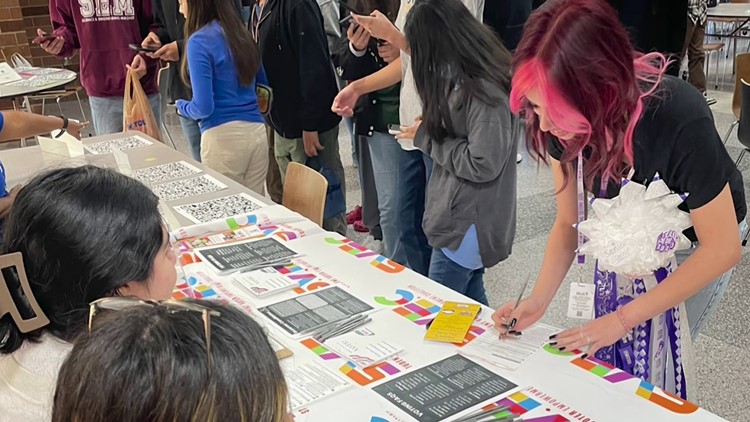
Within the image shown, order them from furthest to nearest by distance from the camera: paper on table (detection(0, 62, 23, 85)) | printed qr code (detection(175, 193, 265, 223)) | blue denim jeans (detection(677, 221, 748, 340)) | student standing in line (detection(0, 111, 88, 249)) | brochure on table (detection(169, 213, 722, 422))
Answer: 1. paper on table (detection(0, 62, 23, 85))
2. student standing in line (detection(0, 111, 88, 249))
3. printed qr code (detection(175, 193, 265, 223))
4. blue denim jeans (detection(677, 221, 748, 340))
5. brochure on table (detection(169, 213, 722, 422))

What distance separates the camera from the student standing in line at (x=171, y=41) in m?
3.34

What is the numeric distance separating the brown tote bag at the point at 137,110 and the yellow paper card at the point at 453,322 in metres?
1.90

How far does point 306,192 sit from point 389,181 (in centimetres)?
45

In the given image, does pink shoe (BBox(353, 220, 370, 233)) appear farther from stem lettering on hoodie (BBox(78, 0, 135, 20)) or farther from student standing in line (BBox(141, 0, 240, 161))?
stem lettering on hoodie (BBox(78, 0, 135, 20))

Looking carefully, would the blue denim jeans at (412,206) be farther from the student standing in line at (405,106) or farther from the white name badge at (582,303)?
the white name badge at (582,303)

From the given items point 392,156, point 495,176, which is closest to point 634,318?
point 495,176

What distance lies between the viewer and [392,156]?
103 inches

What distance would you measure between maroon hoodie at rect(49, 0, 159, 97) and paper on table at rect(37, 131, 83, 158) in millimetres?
1214

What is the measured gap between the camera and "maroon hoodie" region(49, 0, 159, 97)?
3.38 metres

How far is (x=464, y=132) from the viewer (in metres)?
2.00

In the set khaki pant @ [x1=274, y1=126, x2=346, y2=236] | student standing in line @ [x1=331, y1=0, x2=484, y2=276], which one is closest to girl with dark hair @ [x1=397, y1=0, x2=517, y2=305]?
student standing in line @ [x1=331, y1=0, x2=484, y2=276]

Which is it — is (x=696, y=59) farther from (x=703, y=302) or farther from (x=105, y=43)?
(x=703, y=302)

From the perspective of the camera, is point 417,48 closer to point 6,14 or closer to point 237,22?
point 237,22

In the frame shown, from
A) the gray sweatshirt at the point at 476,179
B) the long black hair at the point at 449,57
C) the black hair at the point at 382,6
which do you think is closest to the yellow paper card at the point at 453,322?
the gray sweatshirt at the point at 476,179
